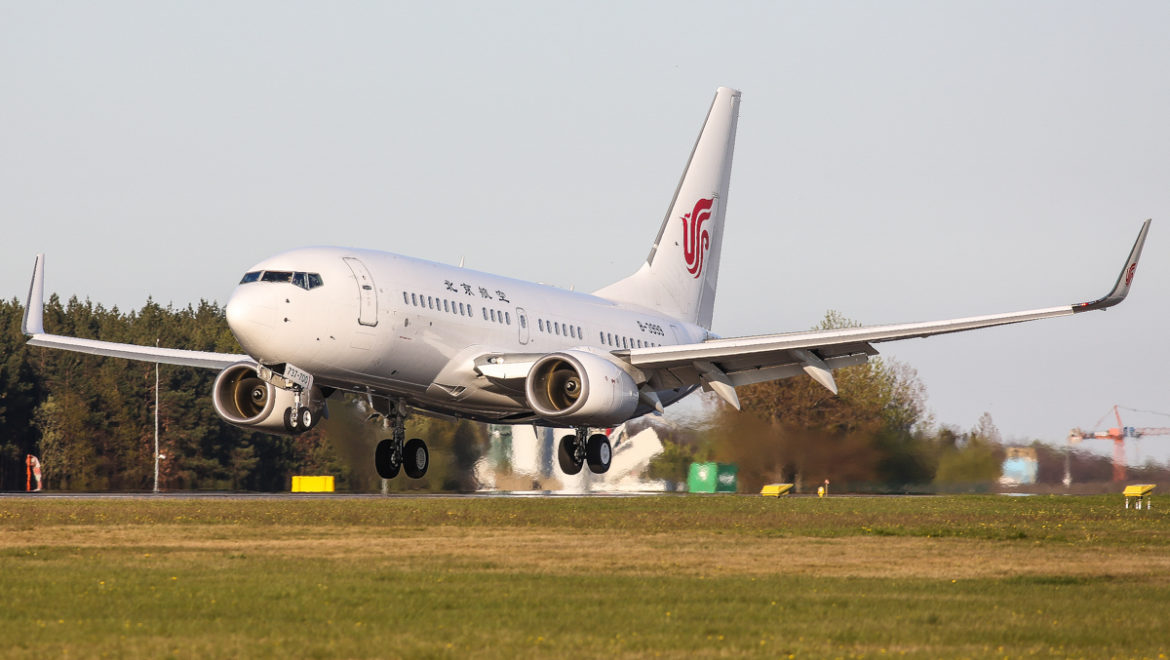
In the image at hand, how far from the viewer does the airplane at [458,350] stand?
29547mm

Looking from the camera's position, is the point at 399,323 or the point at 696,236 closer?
the point at 399,323

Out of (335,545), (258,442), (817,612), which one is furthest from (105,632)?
(258,442)

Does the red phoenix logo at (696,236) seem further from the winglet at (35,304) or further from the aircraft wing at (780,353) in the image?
the winglet at (35,304)

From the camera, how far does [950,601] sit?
16.5 meters

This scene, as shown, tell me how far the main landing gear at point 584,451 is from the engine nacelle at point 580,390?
123 inches

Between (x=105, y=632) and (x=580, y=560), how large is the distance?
8.96 metres

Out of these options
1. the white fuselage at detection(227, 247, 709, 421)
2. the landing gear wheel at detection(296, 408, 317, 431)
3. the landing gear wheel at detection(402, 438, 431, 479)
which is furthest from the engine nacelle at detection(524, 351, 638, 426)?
the landing gear wheel at detection(402, 438, 431, 479)

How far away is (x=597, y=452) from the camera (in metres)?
37.3

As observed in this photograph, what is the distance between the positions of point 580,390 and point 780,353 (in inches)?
209

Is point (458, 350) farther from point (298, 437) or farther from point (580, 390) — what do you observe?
point (298, 437)

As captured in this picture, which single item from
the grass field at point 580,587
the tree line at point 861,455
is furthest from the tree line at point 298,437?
the grass field at point 580,587

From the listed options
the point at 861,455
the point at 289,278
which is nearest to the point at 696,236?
the point at 861,455

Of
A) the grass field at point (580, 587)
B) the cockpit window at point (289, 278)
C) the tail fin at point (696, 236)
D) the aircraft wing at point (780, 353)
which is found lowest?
the grass field at point (580, 587)

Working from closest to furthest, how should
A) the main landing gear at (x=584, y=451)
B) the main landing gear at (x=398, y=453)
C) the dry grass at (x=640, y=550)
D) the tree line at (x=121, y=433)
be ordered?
1. the dry grass at (x=640, y=550)
2. the main landing gear at (x=398, y=453)
3. the main landing gear at (x=584, y=451)
4. the tree line at (x=121, y=433)
